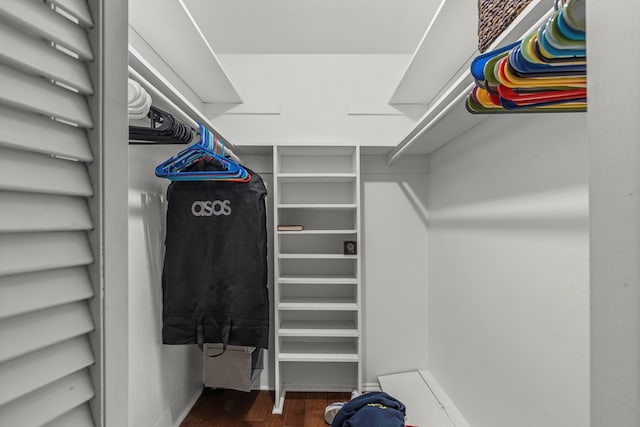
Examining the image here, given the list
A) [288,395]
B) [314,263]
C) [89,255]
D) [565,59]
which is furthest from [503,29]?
[288,395]

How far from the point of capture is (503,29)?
1.01 meters

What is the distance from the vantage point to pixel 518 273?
4.66 ft

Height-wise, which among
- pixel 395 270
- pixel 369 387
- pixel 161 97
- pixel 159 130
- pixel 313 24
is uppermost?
pixel 313 24

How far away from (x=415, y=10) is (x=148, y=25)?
1389 millimetres

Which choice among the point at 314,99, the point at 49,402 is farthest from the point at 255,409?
the point at 49,402

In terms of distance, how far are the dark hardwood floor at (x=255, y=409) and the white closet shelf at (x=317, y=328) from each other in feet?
1.58

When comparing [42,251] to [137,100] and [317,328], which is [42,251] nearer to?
[137,100]

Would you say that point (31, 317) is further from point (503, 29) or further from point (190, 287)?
point (190, 287)

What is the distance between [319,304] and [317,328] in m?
0.21

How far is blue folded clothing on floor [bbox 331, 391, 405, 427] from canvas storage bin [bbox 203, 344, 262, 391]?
589mm

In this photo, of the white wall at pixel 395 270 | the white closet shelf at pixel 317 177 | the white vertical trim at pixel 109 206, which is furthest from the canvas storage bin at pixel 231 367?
the white vertical trim at pixel 109 206

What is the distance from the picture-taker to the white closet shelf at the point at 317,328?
7.59ft

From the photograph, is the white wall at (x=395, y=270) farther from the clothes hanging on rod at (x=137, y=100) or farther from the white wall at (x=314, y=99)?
the clothes hanging on rod at (x=137, y=100)

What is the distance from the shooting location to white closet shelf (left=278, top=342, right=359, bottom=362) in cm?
230
